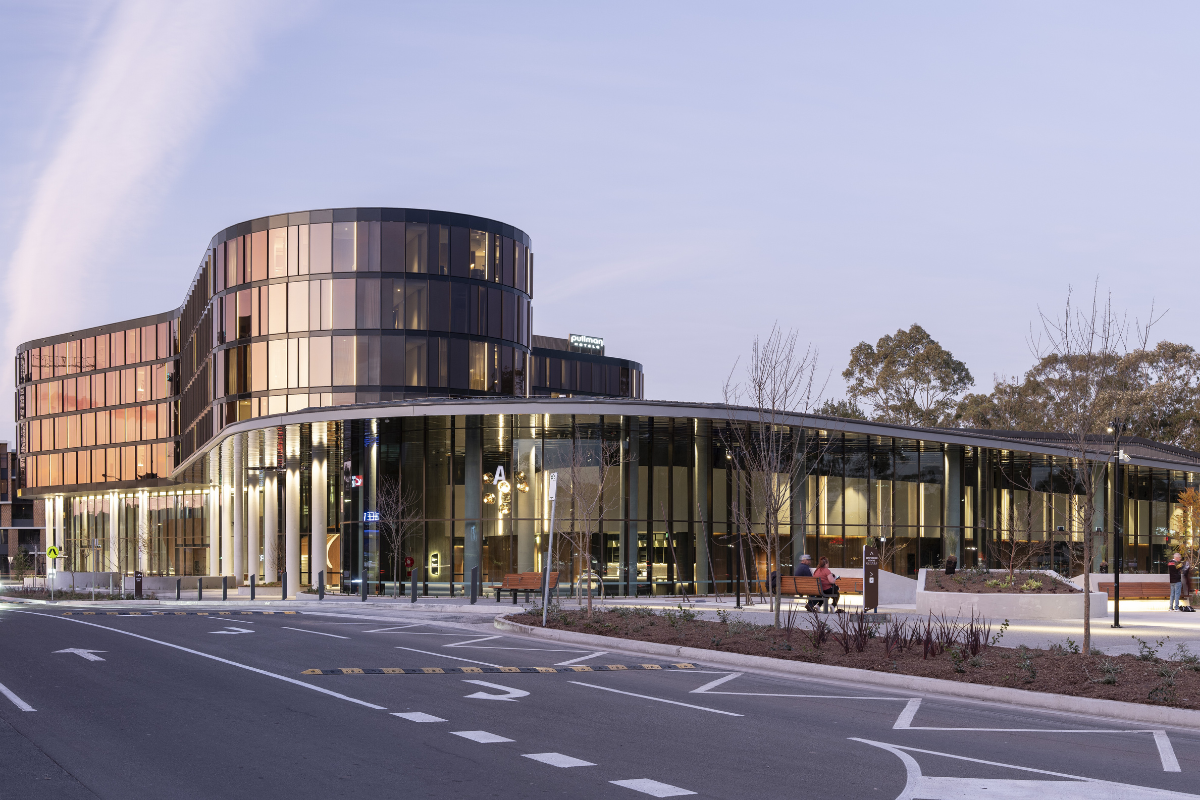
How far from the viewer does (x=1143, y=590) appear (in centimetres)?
3794

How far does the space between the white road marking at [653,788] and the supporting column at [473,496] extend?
32.3m

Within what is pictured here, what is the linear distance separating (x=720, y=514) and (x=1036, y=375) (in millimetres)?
50315

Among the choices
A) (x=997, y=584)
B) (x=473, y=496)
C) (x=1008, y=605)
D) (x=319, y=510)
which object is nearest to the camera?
(x=1008, y=605)

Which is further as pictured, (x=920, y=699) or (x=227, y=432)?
(x=227, y=432)

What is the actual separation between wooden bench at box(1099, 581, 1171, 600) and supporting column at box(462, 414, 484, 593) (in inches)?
773

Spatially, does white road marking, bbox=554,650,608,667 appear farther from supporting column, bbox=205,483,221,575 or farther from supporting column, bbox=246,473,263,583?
supporting column, bbox=205,483,221,575

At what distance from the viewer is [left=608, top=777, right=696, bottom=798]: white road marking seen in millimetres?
8773

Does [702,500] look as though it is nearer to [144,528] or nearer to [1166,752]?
[1166,752]

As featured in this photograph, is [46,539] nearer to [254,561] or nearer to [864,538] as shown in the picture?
[254,561]

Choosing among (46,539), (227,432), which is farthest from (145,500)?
(227,432)

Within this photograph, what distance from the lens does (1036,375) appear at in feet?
279

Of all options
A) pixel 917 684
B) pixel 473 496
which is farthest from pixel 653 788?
pixel 473 496

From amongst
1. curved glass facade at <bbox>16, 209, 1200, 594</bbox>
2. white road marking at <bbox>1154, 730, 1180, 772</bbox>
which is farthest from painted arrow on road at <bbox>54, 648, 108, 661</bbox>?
white road marking at <bbox>1154, 730, 1180, 772</bbox>

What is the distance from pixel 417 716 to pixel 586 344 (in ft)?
303
